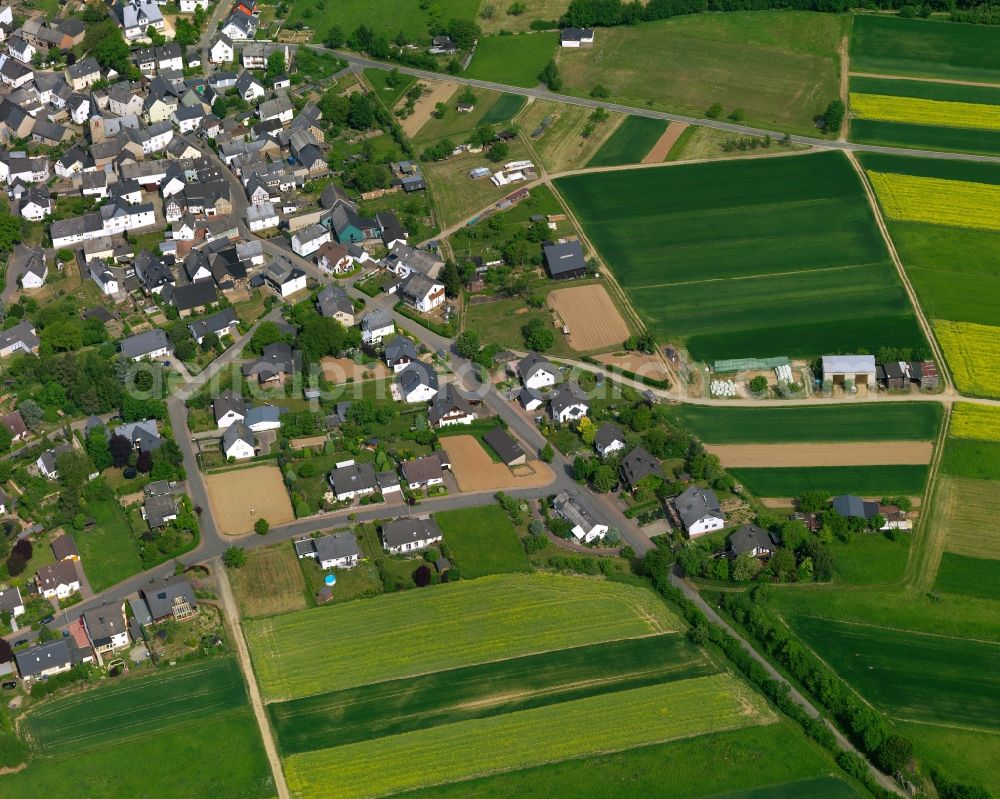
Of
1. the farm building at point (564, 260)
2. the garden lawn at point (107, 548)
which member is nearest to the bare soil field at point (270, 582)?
the garden lawn at point (107, 548)

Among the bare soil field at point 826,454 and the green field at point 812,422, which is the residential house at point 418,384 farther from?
the bare soil field at point 826,454

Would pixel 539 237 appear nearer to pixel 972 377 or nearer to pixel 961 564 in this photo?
pixel 972 377

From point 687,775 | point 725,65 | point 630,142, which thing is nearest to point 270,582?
point 687,775

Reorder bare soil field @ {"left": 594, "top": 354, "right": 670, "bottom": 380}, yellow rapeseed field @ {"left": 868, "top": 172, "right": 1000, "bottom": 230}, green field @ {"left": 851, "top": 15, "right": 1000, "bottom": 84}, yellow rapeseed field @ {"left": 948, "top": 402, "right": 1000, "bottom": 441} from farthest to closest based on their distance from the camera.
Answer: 1. green field @ {"left": 851, "top": 15, "right": 1000, "bottom": 84}
2. yellow rapeseed field @ {"left": 868, "top": 172, "right": 1000, "bottom": 230}
3. bare soil field @ {"left": 594, "top": 354, "right": 670, "bottom": 380}
4. yellow rapeseed field @ {"left": 948, "top": 402, "right": 1000, "bottom": 441}

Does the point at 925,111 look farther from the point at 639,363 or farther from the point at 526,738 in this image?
the point at 526,738

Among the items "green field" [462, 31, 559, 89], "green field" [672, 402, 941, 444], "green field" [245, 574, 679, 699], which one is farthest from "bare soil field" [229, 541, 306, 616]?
"green field" [462, 31, 559, 89]

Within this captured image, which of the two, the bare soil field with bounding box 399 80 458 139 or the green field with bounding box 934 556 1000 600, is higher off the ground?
the bare soil field with bounding box 399 80 458 139

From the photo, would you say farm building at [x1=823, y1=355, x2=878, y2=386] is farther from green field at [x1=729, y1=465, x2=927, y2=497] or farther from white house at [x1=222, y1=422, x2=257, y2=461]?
white house at [x1=222, y1=422, x2=257, y2=461]
